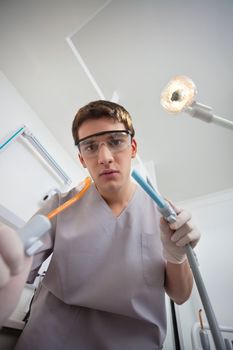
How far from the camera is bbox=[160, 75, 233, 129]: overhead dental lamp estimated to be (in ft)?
1.99

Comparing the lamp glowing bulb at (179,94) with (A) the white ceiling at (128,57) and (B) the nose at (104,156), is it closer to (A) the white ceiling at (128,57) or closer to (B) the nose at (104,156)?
(B) the nose at (104,156)

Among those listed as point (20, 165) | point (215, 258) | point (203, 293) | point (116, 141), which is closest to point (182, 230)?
point (203, 293)

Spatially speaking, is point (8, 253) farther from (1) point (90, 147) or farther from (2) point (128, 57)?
(2) point (128, 57)

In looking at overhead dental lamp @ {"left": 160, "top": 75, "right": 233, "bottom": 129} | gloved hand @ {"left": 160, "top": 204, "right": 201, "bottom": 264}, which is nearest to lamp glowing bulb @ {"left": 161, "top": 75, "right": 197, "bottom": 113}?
overhead dental lamp @ {"left": 160, "top": 75, "right": 233, "bottom": 129}

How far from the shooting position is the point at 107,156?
619 millimetres

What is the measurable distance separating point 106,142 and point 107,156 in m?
0.09

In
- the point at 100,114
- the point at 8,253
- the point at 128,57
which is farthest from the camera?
the point at 128,57

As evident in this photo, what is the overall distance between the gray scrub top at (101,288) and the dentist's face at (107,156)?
10cm

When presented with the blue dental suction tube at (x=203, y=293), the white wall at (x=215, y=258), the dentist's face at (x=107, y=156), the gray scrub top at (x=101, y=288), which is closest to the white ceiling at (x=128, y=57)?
the white wall at (x=215, y=258)

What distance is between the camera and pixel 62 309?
543mm

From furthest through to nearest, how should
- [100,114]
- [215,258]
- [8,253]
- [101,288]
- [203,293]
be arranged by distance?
[215,258]
[100,114]
[101,288]
[203,293]
[8,253]

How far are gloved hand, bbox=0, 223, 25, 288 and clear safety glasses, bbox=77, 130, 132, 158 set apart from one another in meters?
0.48

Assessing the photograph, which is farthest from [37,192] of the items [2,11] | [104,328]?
[2,11]

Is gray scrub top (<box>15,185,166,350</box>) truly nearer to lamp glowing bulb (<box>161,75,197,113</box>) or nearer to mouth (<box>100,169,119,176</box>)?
mouth (<box>100,169,119,176</box>)
